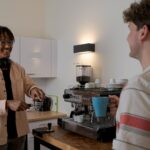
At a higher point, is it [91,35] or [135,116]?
[91,35]

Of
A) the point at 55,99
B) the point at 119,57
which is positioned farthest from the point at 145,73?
the point at 55,99

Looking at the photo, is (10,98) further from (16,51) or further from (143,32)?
(16,51)

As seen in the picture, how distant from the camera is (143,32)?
82cm

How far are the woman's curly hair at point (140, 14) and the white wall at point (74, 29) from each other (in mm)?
1538

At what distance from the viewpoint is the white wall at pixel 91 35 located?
2.53m

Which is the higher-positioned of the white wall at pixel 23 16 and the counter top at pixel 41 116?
the white wall at pixel 23 16

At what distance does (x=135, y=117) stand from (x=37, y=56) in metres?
2.83

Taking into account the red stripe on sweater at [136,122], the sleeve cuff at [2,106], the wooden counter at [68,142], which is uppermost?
the red stripe on sweater at [136,122]

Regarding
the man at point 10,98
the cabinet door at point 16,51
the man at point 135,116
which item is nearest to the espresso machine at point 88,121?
the man at point 10,98

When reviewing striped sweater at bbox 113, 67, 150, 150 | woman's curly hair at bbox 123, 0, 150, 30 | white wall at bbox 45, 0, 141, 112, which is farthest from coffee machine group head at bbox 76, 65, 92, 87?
striped sweater at bbox 113, 67, 150, 150

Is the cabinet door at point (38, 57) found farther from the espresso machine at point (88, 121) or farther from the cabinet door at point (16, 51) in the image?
the espresso machine at point (88, 121)

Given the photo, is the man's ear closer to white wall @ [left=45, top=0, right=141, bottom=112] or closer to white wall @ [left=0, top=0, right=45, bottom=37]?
white wall @ [left=45, top=0, right=141, bottom=112]

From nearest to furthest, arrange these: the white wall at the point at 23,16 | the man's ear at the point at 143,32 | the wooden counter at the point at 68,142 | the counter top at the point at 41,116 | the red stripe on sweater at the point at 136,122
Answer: the red stripe on sweater at the point at 136,122 < the man's ear at the point at 143,32 < the wooden counter at the point at 68,142 < the counter top at the point at 41,116 < the white wall at the point at 23,16

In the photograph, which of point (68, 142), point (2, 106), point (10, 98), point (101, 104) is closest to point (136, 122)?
point (101, 104)
